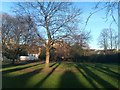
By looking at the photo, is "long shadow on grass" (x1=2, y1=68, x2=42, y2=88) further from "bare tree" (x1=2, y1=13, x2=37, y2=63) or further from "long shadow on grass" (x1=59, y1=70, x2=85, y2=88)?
"bare tree" (x1=2, y1=13, x2=37, y2=63)

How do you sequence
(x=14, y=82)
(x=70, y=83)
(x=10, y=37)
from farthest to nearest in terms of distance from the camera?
(x=10, y=37) → (x=14, y=82) → (x=70, y=83)

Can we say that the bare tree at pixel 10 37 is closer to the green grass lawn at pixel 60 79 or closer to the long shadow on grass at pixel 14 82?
the green grass lawn at pixel 60 79

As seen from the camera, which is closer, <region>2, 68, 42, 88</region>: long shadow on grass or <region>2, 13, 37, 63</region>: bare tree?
<region>2, 68, 42, 88</region>: long shadow on grass

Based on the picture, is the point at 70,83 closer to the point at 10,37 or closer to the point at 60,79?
the point at 60,79

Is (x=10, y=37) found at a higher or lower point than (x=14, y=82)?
higher

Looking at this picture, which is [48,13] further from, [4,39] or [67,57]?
[67,57]

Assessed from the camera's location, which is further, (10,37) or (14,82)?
(10,37)

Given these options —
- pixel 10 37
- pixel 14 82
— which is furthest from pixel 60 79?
pixel 10 37

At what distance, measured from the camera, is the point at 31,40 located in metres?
40.8

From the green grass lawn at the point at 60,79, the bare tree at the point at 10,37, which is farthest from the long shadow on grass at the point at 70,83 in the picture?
the bare tree at the point at 10,37

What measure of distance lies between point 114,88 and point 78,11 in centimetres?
2506

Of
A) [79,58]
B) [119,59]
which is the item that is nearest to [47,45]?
[119,59]

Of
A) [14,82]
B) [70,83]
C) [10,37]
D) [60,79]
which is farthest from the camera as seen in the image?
[10,37]

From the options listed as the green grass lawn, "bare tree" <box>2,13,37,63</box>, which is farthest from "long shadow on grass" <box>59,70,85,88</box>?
"bare tree" <box>2,13,37,63</box>
